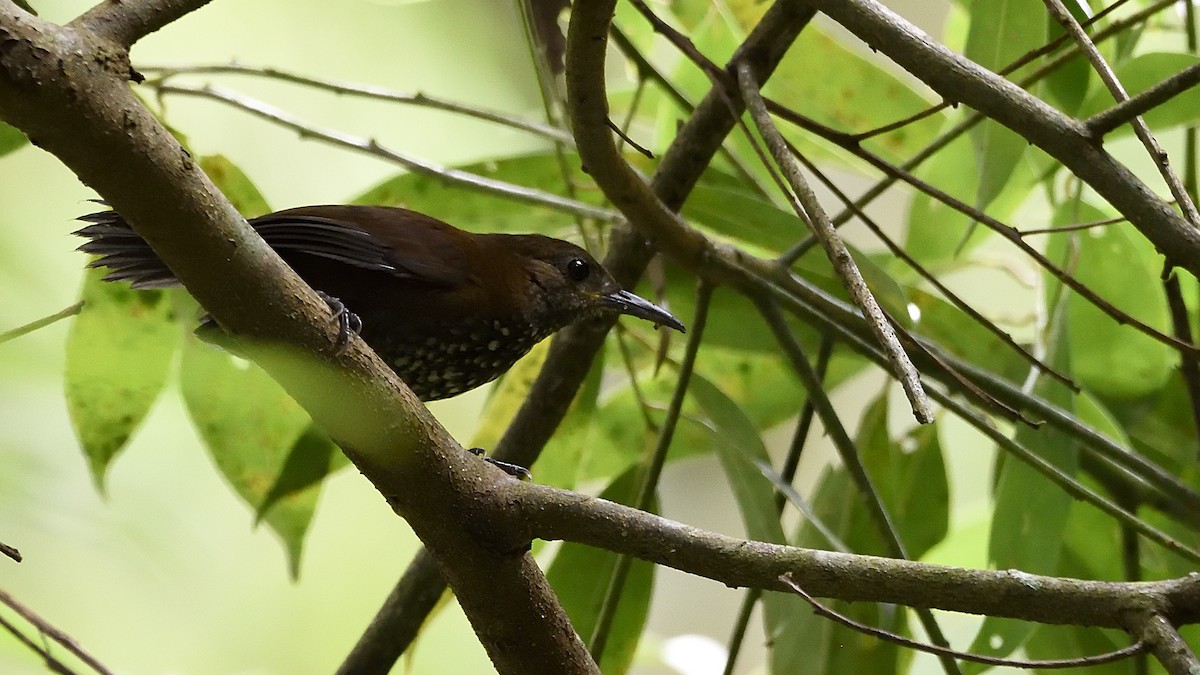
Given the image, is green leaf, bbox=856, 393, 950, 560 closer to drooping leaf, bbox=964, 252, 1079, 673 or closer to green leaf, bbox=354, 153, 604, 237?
drooping leaf, bbox=964, 252, 1079, 673

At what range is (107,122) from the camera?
3.09 feet

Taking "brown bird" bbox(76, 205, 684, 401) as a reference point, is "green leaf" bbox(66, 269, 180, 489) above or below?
below

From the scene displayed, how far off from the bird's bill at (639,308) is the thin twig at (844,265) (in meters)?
0.49

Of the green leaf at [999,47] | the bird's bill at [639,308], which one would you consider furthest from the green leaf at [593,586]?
the green leaf at [999,47]

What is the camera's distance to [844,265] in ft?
3.56

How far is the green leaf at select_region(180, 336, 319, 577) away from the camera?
199cm

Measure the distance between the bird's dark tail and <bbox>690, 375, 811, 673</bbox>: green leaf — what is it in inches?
35.3

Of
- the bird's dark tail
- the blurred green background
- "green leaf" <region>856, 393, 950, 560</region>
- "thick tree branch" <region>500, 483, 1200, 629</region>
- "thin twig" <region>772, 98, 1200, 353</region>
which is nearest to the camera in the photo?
"thick tree branch" <region>500, 483, 1200, 629</region>

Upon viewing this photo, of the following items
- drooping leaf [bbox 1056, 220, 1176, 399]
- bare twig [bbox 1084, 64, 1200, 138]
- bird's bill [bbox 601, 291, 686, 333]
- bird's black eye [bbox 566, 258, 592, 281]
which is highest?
drooping leaf [bbox 1056, 220, 1176, 399]

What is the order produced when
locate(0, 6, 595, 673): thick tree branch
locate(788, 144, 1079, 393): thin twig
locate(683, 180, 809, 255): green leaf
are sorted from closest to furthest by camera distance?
1. locate(0, 6, 595, 673): thick tree branch
2. locate(788, 144, 1079, 393): thin twig
3. locate(683, 180, 809, 255): green leaf

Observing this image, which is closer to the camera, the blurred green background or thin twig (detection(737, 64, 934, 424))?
thin twig (detection(737, 64, 934, 424))

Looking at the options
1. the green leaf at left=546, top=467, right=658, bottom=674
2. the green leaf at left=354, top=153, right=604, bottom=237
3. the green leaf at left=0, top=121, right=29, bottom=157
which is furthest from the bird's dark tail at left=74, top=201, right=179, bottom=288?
the green leaf at left=546, top=467, right=658, bottom=674

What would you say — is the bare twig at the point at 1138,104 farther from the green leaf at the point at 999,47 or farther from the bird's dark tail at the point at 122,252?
the bird's dark tail at the point at 122,252

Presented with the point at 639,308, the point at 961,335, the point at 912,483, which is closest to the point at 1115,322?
the point at 961,335
